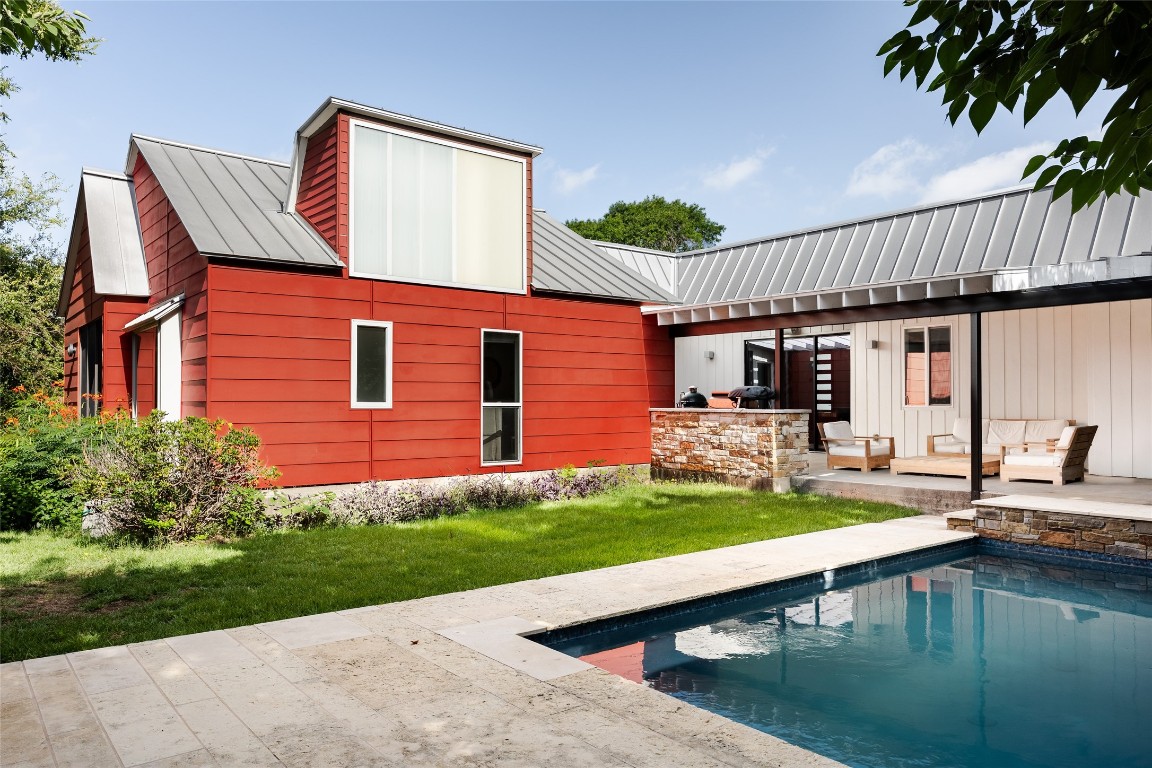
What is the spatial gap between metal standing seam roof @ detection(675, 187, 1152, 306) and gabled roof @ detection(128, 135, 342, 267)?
6438mm

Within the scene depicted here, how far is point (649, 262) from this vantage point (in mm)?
15953

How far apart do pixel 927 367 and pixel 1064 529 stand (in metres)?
5.63

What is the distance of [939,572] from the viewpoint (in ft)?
22.5

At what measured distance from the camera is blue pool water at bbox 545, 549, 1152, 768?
372cm

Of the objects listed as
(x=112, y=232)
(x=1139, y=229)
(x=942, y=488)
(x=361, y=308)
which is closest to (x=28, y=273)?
(x=112, y=232)

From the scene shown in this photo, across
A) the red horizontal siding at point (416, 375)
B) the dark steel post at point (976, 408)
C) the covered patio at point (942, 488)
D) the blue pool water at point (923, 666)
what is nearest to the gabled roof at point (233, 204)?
the red horizontal siding at point (416, 375)

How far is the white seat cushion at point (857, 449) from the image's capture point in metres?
11.6

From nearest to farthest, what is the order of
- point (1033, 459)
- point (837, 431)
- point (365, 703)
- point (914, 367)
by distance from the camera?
point (365, 703), point (1033, 459), point (837, 431), point (914, 367)

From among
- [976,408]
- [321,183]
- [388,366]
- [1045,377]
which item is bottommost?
[976,408]

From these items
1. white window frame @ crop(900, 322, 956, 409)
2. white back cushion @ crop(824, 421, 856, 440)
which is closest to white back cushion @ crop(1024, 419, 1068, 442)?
white window frame @ crop(900, 322, 956, 409)

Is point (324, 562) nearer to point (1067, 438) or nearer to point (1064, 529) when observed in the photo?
point (1064, 529)

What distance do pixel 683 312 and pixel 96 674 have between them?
9.07 metres

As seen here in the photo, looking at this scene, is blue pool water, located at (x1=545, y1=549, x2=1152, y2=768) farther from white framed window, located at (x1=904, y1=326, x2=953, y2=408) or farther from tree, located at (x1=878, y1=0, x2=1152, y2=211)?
white framed window, located at (x1=904, y1=326, x2=953, y2=408)

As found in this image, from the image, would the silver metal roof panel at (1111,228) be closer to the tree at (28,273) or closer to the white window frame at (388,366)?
the white window frame at (388,366)
